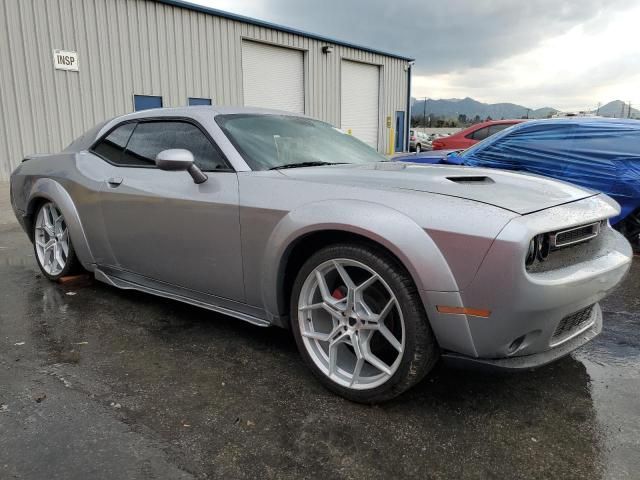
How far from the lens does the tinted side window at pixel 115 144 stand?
3604mm

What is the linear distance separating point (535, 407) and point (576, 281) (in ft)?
2.18

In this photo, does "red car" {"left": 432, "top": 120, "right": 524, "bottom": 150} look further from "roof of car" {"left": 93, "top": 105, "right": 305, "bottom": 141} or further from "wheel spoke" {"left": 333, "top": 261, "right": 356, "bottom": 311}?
"wheel spoke" {"left": 333, "top": 261, "right": 356, "bottom": 311}

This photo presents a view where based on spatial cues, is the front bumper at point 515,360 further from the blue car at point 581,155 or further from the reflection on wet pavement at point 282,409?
the blue car at point 581,155

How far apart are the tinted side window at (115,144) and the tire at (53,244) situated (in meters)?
0.61

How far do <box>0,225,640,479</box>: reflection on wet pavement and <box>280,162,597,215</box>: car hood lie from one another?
950 mm

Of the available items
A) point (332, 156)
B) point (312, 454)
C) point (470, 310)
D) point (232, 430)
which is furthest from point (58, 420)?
point (332, 156)

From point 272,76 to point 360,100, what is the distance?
518cm

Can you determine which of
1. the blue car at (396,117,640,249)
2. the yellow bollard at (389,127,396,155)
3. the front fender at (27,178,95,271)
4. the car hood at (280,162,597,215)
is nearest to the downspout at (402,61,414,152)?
the yellow bollard at (389,127,396,155)

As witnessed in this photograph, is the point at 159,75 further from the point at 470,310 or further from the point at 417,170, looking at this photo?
the point at 470,310

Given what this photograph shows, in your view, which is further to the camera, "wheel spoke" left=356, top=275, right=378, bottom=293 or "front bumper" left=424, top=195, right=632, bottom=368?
"wheel spoke" left=356, top=275, right=378, bottom=293

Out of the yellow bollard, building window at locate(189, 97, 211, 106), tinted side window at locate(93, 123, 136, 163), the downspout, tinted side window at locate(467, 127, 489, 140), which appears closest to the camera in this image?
tinted side window at locate(93, 123, 136, 163)

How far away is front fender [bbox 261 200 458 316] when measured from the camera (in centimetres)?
200

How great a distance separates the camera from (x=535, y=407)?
7.63 feet

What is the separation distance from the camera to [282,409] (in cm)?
229
